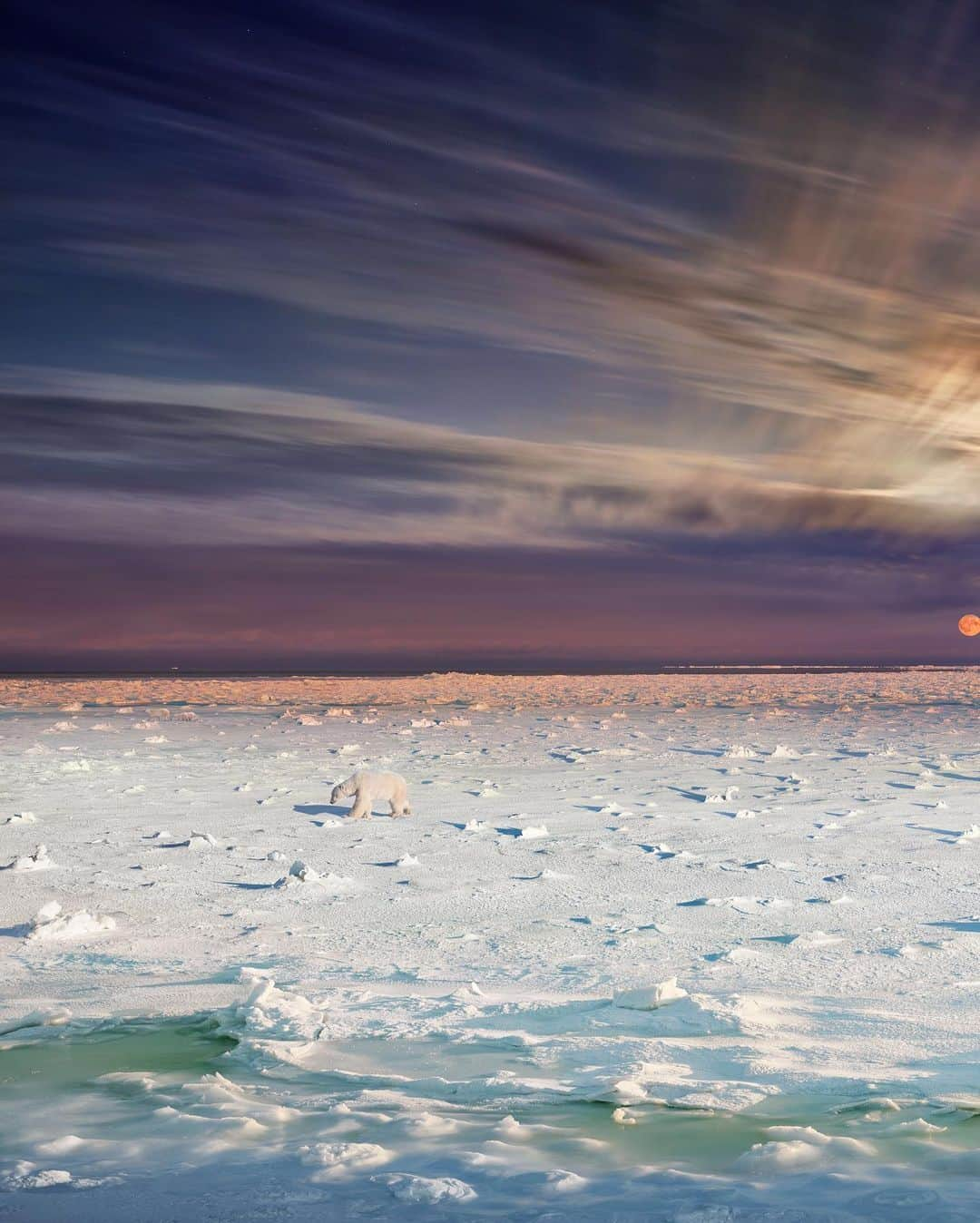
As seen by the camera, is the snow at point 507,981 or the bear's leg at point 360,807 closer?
the snow at point 507,981

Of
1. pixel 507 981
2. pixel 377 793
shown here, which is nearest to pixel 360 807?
pixel 377 793

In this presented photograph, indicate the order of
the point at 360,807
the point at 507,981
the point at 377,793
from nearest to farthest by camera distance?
1. the point at 507,981
2. the point at 360,807
3. the point at 377,793

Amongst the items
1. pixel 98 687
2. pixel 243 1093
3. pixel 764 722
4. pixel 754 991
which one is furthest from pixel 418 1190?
pixel 98 687

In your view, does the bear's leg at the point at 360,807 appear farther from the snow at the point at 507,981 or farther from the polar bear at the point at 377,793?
the snow at the point at 507,981

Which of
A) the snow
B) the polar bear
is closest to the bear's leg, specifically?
the polar bear

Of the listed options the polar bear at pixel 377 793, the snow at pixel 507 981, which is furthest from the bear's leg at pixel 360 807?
the snow at pixel 507 981

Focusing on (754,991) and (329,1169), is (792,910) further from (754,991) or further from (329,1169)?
(329,1169)

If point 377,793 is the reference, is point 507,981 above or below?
below

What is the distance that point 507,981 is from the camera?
15.7 feet

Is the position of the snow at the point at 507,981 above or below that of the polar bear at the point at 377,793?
below

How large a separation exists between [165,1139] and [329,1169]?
611 mm

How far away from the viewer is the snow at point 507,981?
10.0 feet

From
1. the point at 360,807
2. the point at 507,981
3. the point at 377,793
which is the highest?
the point at 377,793

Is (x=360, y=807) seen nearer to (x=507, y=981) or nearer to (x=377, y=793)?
(x=377, y=793)
